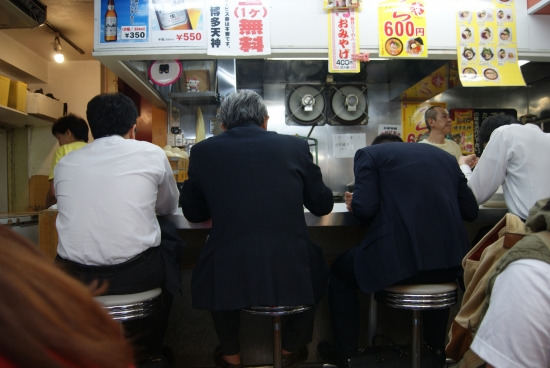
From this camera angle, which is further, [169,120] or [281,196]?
[169,120]

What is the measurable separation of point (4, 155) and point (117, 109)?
4.89 metres

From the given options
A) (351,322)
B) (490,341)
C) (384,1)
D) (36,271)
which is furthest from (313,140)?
(36,271)

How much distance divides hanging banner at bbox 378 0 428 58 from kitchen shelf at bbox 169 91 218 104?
1.58 m

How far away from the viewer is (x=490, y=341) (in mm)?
883

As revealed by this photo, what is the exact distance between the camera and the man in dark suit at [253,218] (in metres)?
1.78

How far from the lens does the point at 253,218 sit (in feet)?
5.84

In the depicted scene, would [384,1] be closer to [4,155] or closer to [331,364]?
[331,364]

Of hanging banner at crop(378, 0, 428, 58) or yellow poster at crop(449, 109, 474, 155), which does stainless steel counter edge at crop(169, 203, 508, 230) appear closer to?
hanging banner at crop(378, 0, 428, 58)

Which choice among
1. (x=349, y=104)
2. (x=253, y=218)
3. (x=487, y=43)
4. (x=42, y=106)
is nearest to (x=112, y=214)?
(x=253, y=218)

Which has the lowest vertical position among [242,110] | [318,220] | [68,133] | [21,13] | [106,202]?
[318,220]

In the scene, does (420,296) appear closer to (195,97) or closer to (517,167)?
(517,167)

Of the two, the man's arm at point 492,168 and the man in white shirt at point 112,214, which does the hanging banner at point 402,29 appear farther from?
the man in white shirt at point 112,214

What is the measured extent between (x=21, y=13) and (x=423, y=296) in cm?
354

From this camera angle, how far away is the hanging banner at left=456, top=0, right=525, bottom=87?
2.82 meters
